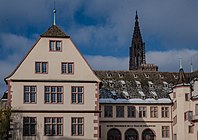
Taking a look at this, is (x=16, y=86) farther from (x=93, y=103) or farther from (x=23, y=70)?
(x=93, y=103)

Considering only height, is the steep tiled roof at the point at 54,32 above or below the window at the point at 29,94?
above

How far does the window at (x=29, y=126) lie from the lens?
48.4 metres

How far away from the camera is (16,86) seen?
161ft

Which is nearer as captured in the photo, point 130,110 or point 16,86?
point 16,86

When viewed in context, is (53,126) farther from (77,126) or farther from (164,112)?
(164,112)

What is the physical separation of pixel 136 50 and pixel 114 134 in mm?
60297

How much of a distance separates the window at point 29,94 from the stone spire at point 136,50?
71.3 metres

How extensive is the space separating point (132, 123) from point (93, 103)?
45.5 feet

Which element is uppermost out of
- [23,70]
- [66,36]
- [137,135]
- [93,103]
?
[66,36]

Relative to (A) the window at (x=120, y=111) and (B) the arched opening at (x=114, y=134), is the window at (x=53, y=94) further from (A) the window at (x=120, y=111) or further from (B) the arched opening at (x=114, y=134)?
(B) the arched opening at (x=114, y=134)

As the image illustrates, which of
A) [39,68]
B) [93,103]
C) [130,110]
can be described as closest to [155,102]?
[130,110]

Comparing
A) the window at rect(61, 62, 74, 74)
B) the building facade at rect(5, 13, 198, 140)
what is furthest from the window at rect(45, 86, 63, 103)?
the window at rect(61, 62, 74, 74)

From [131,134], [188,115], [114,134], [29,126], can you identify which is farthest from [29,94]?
[188,115]

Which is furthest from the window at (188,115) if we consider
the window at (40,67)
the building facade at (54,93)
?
the window at (40,67)
